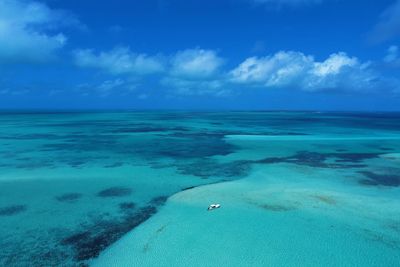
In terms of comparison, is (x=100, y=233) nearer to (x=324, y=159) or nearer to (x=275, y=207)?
(x=275, y=207)

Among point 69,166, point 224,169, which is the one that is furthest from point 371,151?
point 69,166

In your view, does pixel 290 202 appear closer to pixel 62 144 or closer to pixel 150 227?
pixel 150 227

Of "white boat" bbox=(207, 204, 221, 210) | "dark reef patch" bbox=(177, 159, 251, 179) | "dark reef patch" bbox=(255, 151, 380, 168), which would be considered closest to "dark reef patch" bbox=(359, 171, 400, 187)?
"dark reef patch" bbox=(255, 151, 380, 168)

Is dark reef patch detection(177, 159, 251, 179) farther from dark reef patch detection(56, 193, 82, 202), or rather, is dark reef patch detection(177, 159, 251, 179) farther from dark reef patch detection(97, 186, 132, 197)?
dark reef patch detection(56, 193, 82, 202)

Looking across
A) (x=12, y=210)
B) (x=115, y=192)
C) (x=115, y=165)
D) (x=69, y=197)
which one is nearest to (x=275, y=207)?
(x=115, y=192)

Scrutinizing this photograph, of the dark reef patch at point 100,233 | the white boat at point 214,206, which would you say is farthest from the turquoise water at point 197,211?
the white boat at point 214,206

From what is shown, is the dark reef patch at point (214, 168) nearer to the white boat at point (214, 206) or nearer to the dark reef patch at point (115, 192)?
the dark reef patch at point (115, 192)
